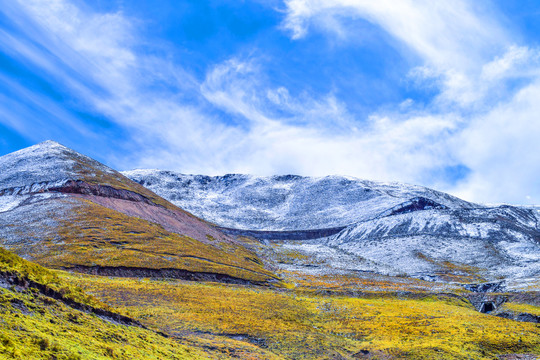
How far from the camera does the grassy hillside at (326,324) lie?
109 ft

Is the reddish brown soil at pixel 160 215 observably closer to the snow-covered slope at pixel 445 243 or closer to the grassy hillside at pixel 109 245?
the grassy hillside at pixel 109 245

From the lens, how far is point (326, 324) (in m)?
44.1

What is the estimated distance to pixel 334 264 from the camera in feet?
402

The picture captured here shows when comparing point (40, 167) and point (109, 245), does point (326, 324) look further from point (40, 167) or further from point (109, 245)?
point (40, 167)

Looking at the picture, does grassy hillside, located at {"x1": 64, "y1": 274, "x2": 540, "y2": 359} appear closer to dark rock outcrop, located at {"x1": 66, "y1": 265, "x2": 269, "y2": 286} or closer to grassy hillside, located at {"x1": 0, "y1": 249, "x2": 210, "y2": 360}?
grassy hillside, located at {"x1": 0, "y1": 249, "x2": 210, "y2": 360}

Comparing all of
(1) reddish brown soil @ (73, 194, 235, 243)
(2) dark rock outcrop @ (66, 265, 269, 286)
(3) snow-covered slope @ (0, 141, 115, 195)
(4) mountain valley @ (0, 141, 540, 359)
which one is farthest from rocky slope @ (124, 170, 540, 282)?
(3) snow-covered slope @ (0, 141, 115, 195)

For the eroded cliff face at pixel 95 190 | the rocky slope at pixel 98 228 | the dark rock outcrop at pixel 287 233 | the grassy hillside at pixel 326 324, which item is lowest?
the grassy hillside at pixel 326 324

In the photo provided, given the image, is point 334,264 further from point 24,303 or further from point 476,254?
point 24,303

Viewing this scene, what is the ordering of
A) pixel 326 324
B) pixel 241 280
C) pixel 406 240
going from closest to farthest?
pixel 326 324
pixel 241 280
pixel 406 240

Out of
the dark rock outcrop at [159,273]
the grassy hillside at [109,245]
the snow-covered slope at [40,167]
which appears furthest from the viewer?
the snow-covered slope at [40,167]

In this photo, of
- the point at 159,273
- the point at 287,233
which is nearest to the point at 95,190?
the point at 159,273

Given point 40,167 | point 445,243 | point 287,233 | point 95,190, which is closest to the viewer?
point 95,190

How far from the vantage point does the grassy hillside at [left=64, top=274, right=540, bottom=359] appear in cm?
3319

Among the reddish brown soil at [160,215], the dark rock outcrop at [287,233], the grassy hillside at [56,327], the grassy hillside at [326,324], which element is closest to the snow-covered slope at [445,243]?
the dark rock outcrop at [287,233]
